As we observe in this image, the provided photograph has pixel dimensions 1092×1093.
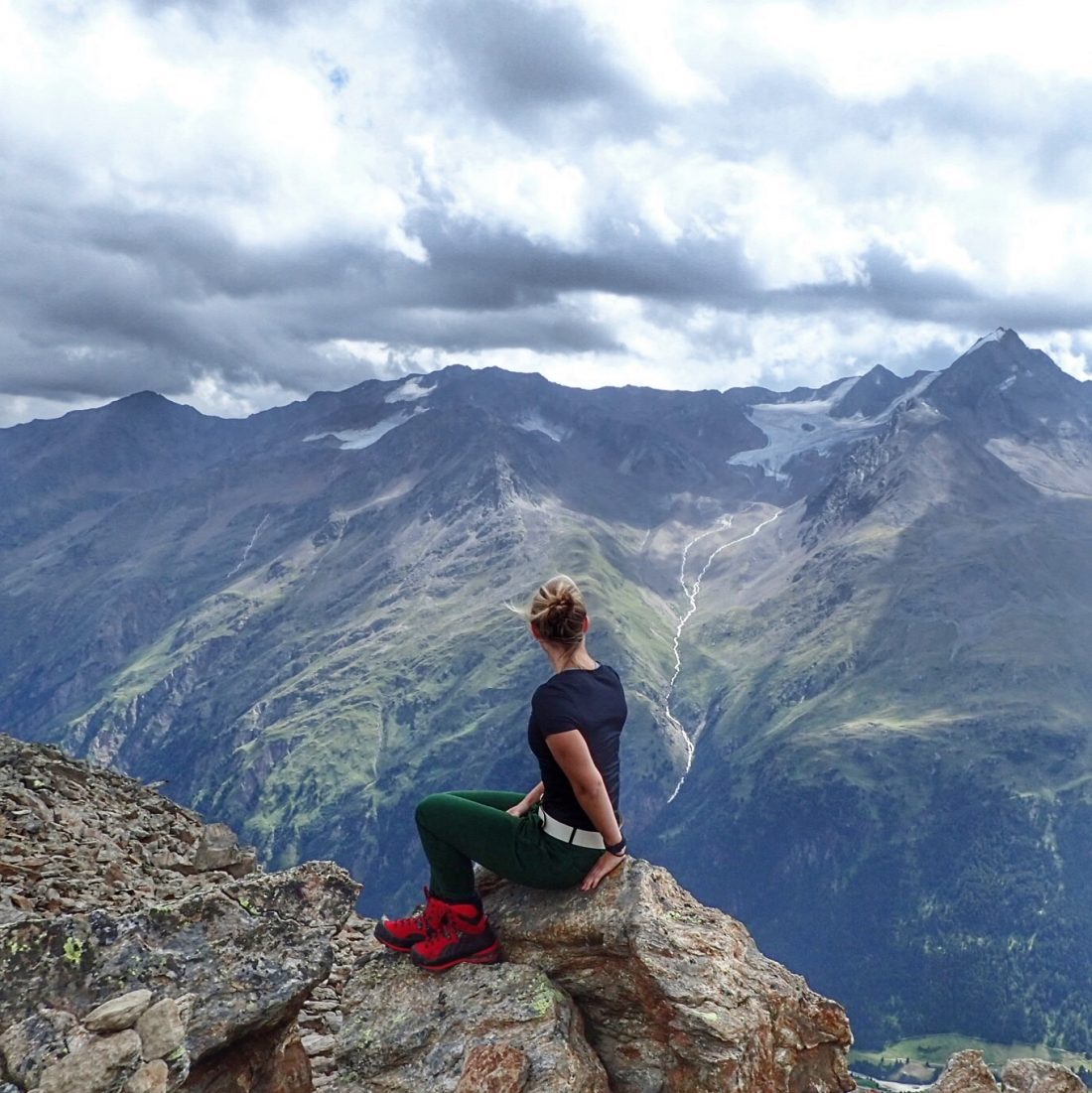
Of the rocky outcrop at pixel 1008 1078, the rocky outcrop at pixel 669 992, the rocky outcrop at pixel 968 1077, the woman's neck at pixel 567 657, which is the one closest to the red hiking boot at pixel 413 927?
the rocky outcrop at pixel 669 992

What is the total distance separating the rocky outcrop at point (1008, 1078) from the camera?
14633 mm

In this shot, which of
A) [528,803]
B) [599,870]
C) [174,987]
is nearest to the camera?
[174,987]

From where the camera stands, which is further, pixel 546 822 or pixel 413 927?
pixel 413 927

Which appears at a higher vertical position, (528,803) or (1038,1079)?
(528,803)

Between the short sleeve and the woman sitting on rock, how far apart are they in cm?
1

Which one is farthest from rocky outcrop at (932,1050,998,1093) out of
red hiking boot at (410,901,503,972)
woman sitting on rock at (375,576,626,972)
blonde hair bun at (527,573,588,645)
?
blonde hair bun at (527,573,588,645)

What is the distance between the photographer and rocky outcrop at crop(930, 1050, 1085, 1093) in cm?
1463

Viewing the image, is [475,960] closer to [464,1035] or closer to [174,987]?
[464,1035]

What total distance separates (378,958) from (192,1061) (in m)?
3.60

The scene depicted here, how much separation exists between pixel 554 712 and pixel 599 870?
2.99 meters

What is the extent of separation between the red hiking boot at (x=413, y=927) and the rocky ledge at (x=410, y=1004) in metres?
0.34

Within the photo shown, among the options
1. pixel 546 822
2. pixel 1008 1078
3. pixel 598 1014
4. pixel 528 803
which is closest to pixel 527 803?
→ pixel 528 803

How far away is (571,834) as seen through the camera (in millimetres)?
13633

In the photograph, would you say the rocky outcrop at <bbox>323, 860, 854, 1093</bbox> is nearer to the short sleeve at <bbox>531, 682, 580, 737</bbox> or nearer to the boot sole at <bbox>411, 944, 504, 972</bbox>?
the boot sole at <bbox>411, 944, 504, 972</bbox>
